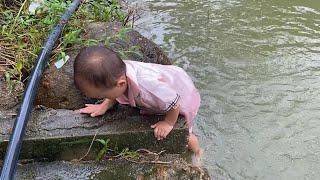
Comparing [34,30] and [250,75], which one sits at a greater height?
[34,30]

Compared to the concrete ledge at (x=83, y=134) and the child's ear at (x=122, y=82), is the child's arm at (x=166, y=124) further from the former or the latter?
the child's ear at (x=122, y=82)

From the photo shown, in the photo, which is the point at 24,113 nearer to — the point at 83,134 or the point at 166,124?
the point at 83,134

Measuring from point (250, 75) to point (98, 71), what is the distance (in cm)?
272

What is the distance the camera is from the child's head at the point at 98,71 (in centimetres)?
256

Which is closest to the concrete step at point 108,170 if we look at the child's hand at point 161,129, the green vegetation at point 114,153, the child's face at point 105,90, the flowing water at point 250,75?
the green vegetation at point 114,153

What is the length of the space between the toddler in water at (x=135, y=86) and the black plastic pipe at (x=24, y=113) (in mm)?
359

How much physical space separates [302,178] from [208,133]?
2.93 feet

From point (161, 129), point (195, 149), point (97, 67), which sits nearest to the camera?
point (97, 67)

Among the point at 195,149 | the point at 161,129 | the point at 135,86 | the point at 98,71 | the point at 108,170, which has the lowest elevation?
the point at 195,149

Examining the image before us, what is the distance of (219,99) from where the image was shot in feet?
15.2

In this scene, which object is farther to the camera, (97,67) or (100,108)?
(100,108)

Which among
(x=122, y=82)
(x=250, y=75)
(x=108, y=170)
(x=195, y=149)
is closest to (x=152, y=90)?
(x=122, y=82)

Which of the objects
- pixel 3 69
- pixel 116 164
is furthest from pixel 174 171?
pixel 3 69

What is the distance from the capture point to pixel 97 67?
8.39 feet
